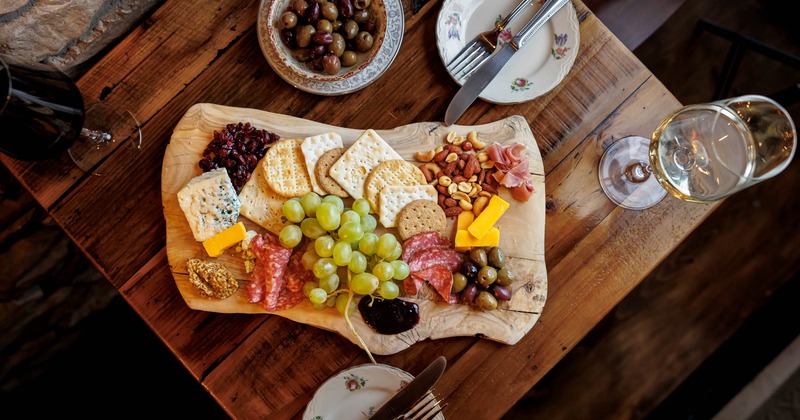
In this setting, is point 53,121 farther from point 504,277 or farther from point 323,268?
point 504,277

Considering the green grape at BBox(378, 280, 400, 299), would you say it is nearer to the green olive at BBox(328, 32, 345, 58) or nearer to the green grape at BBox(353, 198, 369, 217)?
the green grape at BBox(353, 198, 369, 217)

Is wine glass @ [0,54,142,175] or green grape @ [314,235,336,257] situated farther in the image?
green grape @ [314,235,336,257]

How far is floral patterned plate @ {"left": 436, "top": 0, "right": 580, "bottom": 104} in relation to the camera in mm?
1296

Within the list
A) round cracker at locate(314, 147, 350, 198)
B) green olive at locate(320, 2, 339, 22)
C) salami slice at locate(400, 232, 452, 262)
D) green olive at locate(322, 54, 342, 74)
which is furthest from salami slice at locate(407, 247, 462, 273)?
green olive at locate(320, 2, 339, 22)

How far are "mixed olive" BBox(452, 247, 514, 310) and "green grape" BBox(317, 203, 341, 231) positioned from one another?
28 cm

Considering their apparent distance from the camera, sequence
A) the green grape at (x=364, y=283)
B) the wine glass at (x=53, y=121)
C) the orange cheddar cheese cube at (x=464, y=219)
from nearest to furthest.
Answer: the wine glass at (x=53, y=121), the green grape at (x=364, y=283), the orange cheddar cheese cube at (x=464, y=219)

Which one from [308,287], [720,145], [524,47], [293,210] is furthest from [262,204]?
[720,145]

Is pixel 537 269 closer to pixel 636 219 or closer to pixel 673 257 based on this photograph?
pixel 636 219

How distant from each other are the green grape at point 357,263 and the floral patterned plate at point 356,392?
8.1 inches

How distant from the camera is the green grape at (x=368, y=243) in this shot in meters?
1.17

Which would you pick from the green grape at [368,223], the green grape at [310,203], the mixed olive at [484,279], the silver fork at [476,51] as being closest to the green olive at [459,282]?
the mixed olive at [484,279]

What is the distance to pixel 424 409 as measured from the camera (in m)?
1.18

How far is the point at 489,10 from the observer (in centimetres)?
133

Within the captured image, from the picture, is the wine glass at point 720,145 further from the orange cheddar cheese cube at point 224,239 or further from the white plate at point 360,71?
the orange cheddar cheese cube at point 224,239
